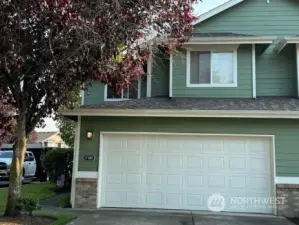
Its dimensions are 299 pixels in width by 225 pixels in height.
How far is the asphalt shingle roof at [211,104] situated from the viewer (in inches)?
407

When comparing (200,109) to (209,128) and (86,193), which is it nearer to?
(209,128)

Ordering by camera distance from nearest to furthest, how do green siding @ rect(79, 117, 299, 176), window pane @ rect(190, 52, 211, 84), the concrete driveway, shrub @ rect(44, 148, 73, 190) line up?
the concrete driveway, green siding @ rect(79, 117, 299, 176), window pane @ rect(190, 52, 211, 84), shrub @ rect(44, 148, 73, 190)

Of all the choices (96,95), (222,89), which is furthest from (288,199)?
(96,95)

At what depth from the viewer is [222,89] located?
38.9 ft

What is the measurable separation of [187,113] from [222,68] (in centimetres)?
289

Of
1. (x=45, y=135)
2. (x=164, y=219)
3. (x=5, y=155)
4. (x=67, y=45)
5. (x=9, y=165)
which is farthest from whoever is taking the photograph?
(x=45, y=135)

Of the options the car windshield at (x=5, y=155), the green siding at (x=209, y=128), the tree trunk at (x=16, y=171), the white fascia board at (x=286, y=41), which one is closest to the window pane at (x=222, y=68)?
the white fascia board at (x=286, y=41)

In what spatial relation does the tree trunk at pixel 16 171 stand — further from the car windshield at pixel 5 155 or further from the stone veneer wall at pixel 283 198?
the car windshield at pixel 5 155

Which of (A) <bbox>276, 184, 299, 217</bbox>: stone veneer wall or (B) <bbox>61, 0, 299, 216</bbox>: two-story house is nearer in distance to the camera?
(A) <bbox>276, 184, 299, 217</bbox>: stone veneer wall

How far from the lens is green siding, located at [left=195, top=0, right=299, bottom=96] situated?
12109 millimetres

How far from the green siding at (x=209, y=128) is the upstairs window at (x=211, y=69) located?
2064 mm

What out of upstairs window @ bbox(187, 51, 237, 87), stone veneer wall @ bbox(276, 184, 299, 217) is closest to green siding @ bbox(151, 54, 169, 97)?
upstairs window @ bbox(187, 51, 237, 87)

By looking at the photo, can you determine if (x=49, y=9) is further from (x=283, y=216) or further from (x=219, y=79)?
(x=283, y=216)

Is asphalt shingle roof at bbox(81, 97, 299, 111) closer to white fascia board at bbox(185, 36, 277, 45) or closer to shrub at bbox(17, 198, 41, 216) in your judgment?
white fascia board at bbox(185, 36, 277, 45)
